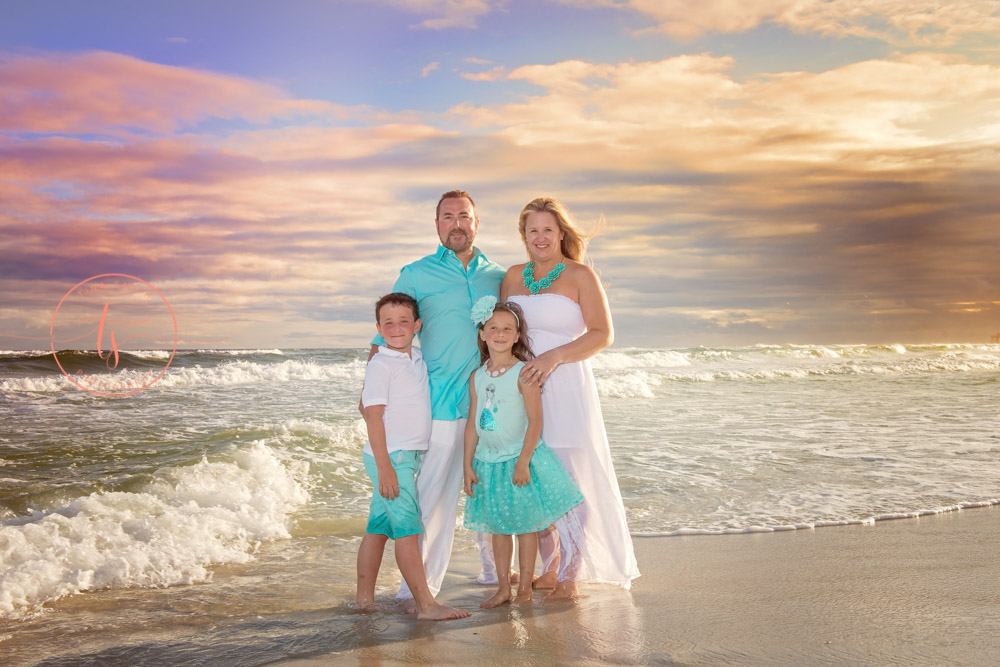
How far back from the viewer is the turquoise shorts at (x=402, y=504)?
12.8 ft

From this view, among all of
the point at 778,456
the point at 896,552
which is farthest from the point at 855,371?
the point at 896,552

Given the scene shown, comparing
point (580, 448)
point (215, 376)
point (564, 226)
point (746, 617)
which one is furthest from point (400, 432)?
point (215, 376)

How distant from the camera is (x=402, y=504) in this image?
12.9ft

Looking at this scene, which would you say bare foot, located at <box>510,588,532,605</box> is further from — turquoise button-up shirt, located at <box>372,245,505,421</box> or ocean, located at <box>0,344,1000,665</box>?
turquoise button-up shirt, located at <box>372,245,505,421</box>

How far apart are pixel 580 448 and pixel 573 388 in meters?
0.35

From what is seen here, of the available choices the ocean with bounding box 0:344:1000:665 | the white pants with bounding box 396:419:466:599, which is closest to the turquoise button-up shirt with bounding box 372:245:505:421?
the white pants with bounding box 396:419:466:599

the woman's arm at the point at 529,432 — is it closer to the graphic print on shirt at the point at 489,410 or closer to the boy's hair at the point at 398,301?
the graphic print on shirt at the point at 489,410

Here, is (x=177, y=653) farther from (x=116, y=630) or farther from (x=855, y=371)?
(x=855, y=371)

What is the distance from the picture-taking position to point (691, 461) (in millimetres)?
9070

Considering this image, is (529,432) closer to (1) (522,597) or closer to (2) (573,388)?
(2) (573,388)

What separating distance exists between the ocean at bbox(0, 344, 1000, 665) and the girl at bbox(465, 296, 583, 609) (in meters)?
0.97

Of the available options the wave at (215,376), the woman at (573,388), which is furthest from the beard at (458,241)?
the wave at (215,376)

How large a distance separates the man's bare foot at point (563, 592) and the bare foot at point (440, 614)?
20.6 inches

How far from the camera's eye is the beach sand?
10.9 feet
